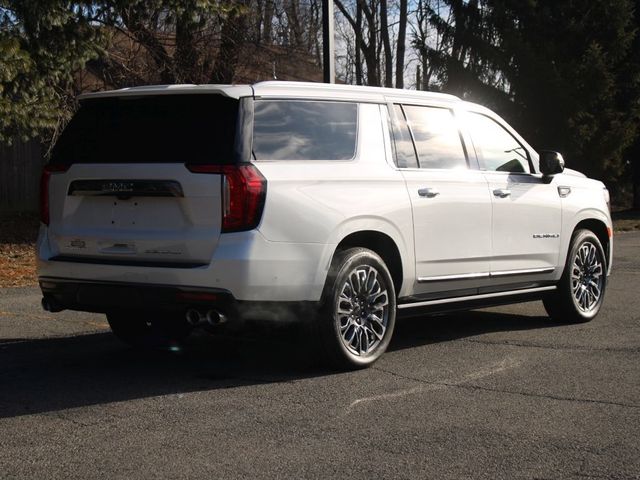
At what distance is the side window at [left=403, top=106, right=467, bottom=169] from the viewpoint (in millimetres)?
7549

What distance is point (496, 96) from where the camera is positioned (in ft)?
100

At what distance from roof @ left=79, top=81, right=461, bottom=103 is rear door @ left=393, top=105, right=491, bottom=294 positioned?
197 mm

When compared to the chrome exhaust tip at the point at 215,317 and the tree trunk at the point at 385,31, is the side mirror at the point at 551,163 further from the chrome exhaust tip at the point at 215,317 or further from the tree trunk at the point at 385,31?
the tree trunk at the point at 385,31

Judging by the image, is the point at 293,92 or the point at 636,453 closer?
the point at 636,453

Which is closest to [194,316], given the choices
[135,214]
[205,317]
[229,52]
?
[205,317]

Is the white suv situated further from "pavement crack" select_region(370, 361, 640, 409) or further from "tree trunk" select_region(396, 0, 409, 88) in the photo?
"tree trunk" select_region(396, 0, 409, 88)

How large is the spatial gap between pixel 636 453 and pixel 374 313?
8.03ft

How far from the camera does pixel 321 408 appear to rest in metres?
5.76

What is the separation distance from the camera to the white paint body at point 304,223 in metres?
6.20

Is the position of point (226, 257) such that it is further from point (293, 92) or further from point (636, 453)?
point (636, 453)

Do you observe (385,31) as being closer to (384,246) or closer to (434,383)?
(384,246)

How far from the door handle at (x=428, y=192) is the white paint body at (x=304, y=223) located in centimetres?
4

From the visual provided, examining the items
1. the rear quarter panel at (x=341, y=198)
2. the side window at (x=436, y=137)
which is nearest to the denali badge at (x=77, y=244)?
the rear quarter panel at (x=341, y=198)

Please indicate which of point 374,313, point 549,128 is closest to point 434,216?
point 374,313
